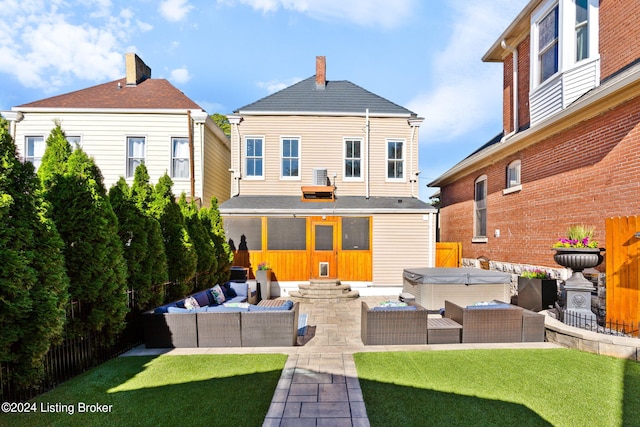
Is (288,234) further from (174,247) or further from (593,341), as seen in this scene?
(593,341)

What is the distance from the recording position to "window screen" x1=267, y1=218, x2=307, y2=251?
11.4 m

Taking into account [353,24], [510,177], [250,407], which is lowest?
[250,407]

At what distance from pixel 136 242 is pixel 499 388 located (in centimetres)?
650

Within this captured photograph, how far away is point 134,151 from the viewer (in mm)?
12211

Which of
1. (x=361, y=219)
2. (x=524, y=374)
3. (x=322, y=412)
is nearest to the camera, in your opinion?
(x=322, y=412)

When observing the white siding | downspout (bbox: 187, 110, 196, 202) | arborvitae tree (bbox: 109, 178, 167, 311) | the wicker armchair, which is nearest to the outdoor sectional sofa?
arborvitae tree (bbox: 109, 178, 167, 311)

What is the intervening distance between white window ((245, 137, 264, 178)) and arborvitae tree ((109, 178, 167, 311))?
21.1ft

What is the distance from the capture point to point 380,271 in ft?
37.7

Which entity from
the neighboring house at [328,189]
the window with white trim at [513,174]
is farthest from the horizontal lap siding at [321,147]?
the window with white trim at [513,174]

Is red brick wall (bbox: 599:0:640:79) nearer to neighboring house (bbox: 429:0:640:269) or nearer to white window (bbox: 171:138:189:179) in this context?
neighboring house (bbox: 429:0:640:269)

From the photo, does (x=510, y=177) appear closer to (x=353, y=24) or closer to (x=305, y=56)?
(x=353, y=24)

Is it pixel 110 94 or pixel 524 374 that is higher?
pixel 110 94

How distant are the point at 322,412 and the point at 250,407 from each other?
A: 0.86m

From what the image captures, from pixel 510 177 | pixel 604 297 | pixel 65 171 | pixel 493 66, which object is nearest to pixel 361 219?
pixel 510 177
